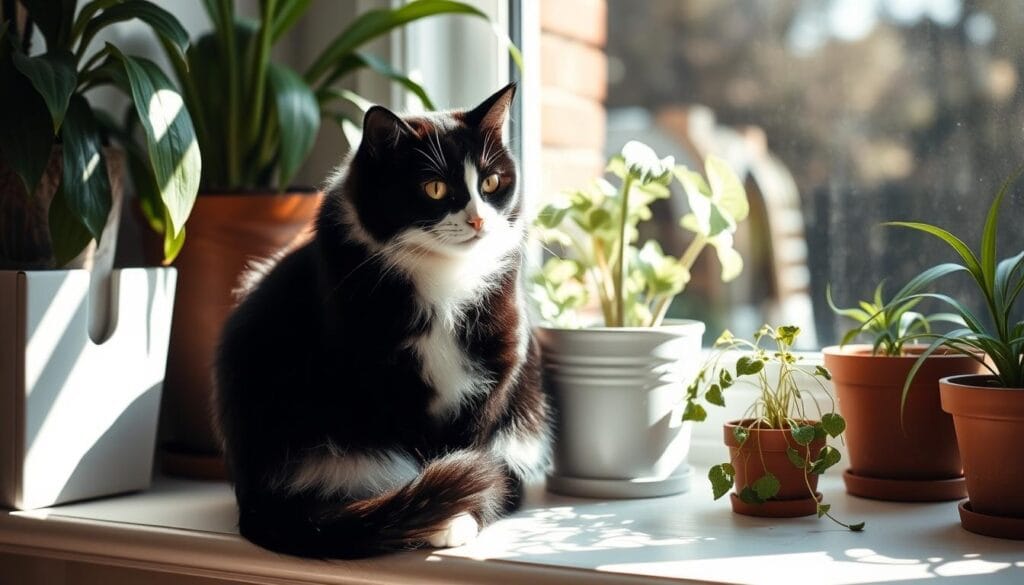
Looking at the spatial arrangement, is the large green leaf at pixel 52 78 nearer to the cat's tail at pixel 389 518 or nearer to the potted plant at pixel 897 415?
the cat's tail at pixel 389 518

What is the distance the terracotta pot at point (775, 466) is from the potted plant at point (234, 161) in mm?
610

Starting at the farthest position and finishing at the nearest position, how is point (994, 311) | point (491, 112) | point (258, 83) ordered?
1. point (258, 83)
2. point (491, 112)
3. point (994, 311)

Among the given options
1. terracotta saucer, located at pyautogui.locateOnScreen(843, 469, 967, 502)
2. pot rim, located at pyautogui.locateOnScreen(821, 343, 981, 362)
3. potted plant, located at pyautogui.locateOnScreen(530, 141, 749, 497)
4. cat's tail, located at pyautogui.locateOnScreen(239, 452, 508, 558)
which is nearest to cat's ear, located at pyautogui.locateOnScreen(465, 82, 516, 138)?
potted plant, located at pyautogui.locateOnScreen(530, 141, 749, 497)

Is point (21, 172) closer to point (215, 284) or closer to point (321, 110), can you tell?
point (215, 284)

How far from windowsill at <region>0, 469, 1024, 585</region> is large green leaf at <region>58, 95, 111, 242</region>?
12.9 inches

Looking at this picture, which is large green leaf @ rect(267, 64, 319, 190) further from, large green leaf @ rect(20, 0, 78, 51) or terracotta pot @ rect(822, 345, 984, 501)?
terracotta pot @ rect(822, 345, 984, 501)

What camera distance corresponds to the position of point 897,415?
1.23 meters

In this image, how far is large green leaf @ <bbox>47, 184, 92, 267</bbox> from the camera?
47.4 inches

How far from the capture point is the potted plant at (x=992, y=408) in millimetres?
1067

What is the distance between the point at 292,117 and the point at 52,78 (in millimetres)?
328

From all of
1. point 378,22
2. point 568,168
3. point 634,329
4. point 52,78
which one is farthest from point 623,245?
point 52,78

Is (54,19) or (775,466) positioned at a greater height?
(54,19)

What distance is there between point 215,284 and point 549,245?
46 cm

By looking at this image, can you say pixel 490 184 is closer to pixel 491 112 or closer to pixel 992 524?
pixel 491 112
